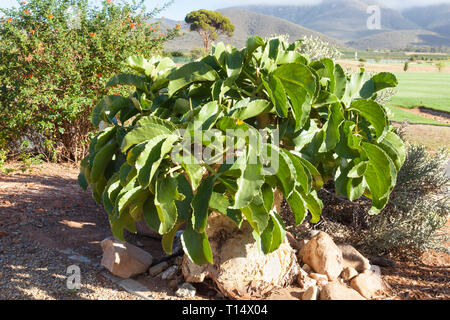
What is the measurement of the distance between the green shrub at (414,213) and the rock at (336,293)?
1084 mm

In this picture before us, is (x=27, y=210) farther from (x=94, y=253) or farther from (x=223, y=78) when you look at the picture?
(x=223, y=78)

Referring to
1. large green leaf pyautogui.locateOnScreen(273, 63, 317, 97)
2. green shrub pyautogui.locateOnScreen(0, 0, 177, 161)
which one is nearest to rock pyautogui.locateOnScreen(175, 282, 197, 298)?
large green leaf pyautogui.locateOnScreen(273, 63, 317, 97)

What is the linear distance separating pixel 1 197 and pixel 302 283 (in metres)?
3.59

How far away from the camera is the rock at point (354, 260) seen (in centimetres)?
347

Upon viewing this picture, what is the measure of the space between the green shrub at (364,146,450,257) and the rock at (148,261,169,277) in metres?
2.00

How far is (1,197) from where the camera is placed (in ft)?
15.3

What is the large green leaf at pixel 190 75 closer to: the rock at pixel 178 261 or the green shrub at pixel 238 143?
the green shrub at pixel 238 143

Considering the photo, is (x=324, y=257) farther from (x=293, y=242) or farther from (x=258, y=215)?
(x=258, y=215)

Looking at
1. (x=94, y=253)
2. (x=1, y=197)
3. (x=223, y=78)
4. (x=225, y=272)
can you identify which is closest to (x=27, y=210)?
(x=1, y=197)

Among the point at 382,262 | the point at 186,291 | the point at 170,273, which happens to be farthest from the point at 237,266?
the point at 382,262

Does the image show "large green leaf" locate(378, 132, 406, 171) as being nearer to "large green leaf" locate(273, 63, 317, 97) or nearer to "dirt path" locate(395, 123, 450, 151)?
"large green leaf" locate(273, 63, 317, 97)

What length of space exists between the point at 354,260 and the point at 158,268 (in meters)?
1.70

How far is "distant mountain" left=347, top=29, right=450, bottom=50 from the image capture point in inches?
6048

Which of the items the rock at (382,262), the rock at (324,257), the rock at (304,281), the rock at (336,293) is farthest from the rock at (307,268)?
the rock at (382,262)
